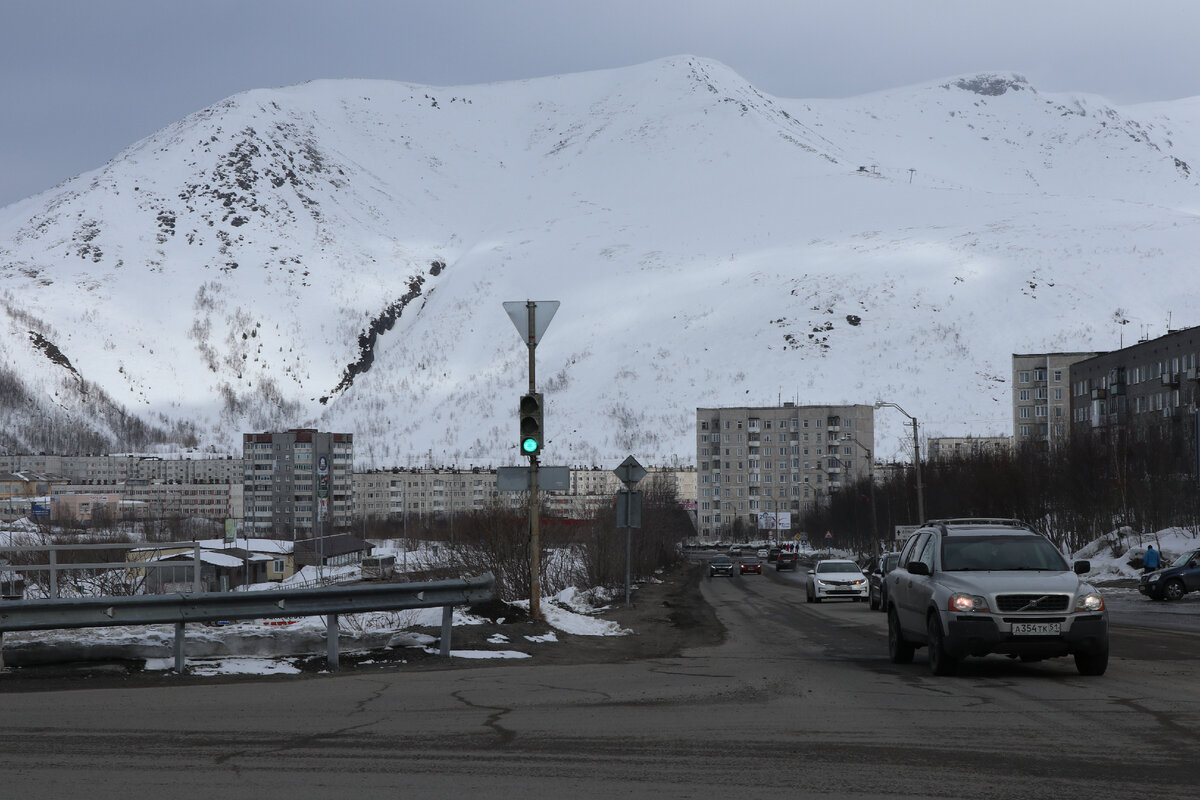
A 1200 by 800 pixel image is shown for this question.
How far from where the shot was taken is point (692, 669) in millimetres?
16984

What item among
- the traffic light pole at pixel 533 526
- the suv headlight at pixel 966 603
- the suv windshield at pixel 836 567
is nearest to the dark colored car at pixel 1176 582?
the suv windshield at pixel 836 567

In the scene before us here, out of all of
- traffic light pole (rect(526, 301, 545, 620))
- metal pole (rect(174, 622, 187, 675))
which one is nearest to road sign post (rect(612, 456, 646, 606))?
traffic light pole (rect(526, 301, 545, 620))

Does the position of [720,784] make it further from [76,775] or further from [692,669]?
[692,669]

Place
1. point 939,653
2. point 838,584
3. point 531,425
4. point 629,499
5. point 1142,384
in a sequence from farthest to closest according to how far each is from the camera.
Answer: point 1142,384, point 838,584, point 629,499, point 531,425, point 939,653

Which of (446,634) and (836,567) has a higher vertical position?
(446,634)

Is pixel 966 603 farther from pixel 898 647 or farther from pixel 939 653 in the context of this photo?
pixel 898 647

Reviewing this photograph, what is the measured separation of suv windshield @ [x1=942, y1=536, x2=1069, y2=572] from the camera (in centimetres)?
1627

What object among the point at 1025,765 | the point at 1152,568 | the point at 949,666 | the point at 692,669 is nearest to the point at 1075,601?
the point at 949,666

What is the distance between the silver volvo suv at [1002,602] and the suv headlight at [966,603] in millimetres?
11

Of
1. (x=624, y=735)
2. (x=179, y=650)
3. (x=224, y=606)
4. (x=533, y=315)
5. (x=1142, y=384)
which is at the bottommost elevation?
(x=624, y=735)

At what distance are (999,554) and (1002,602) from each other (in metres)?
1.22

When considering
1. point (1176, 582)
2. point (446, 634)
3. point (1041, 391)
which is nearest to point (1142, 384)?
point (1041, 391)

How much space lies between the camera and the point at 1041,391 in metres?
177

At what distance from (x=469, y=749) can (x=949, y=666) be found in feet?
24.2
